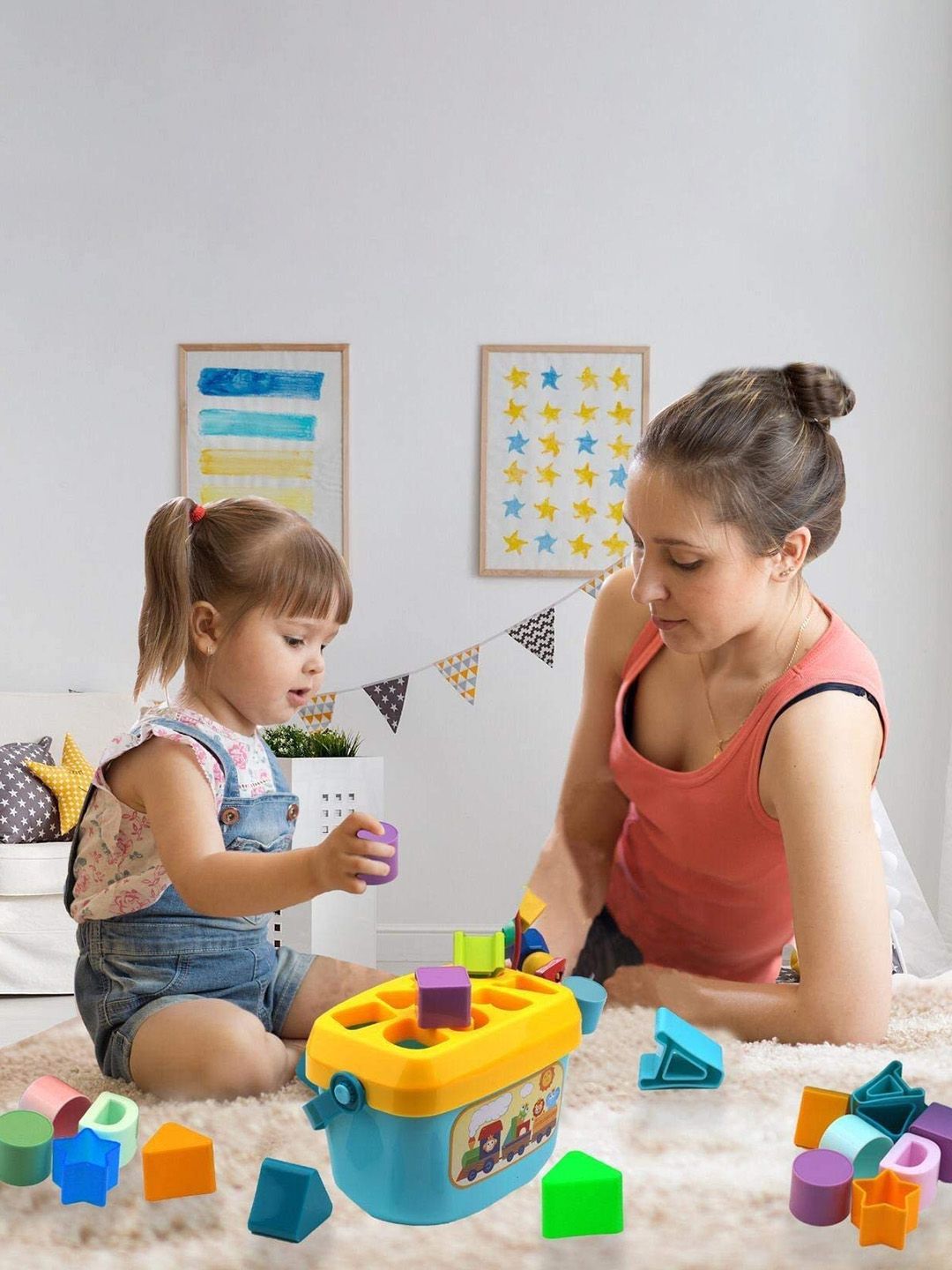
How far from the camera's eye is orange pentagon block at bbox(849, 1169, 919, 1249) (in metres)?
0.44

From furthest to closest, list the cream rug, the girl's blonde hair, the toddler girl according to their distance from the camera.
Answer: the girl's blonde hair → the toddler girl → the cream rug

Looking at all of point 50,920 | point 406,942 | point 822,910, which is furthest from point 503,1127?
point 406,942

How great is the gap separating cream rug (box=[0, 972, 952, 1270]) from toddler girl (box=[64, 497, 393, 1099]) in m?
0.12

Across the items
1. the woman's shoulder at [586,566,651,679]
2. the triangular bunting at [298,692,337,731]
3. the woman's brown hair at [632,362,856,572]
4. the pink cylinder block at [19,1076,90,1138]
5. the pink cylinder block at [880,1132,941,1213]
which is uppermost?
the woman's brown hair at [632,362,856,572]

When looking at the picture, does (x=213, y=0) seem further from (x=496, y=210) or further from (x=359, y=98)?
(x=496, y=210)

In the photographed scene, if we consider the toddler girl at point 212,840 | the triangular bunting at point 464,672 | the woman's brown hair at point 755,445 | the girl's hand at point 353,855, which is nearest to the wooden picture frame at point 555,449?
the triangular bunting at point 464,672

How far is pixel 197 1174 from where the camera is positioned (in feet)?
1.58

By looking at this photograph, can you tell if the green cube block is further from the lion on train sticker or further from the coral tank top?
the coral tank top

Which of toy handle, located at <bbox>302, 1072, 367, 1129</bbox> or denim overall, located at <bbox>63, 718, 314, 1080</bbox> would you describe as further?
denim overall, located at <bbox>63, 718, 314, 1080</bbox>

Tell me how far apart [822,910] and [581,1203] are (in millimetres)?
392

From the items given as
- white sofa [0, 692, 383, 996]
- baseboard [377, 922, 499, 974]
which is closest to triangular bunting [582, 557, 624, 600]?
white sofa [0, 692, 383, 996]

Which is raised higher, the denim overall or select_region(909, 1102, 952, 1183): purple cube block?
select_region(909, 1102, 952, 1183): purple cube block

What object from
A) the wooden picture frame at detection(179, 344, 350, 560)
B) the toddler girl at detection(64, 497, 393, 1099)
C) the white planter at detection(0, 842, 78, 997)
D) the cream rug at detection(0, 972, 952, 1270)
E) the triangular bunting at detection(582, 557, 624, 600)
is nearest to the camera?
the cream rug at detection(0, 972, 952, 1270)

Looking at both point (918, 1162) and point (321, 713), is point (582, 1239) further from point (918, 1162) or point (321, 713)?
point (321, 713)
